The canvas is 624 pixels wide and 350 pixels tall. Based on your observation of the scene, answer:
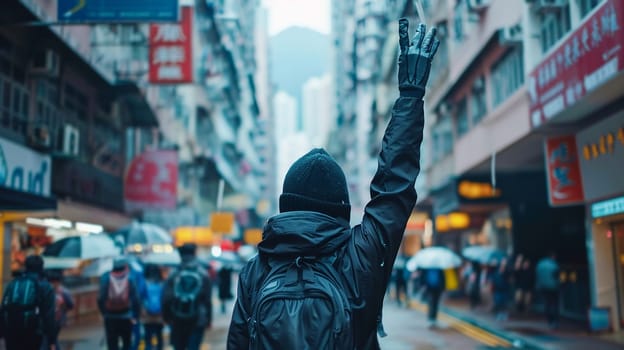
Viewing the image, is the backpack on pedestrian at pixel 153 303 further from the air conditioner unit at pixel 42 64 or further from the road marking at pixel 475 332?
the air conditioner unit at pixel 42 64

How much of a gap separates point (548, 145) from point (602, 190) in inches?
77.4

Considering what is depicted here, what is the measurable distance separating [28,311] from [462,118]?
62.3 feet

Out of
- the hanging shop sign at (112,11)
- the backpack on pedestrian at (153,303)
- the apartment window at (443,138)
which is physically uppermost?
the hanging shop sign at (112,11)

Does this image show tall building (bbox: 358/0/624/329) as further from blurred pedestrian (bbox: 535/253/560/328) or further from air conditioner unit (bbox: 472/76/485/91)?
blurred pedestrian (bbox: 535/253/560/328)

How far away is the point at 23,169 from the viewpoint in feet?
49.4

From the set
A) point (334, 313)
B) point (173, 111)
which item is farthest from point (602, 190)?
point (173, 111)

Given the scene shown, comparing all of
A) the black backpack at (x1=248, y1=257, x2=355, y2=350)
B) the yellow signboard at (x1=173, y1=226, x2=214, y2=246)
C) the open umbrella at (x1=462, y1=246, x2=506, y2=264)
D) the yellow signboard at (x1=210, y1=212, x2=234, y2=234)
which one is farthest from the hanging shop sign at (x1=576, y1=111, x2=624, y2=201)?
the yellow signboard at (x1=173, y1=226, x2=214, y2=246)

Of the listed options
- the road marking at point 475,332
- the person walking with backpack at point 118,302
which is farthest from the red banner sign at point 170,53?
the person walking with backpack at point 118,302

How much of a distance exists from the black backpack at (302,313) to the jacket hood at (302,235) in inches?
2.5

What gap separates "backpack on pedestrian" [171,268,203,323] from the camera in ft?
28.5

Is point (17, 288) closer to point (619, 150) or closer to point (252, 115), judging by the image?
point (619, 150)

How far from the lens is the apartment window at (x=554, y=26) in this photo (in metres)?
14.9

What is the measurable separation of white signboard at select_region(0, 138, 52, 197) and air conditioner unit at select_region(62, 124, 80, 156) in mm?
753

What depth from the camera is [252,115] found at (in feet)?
317
